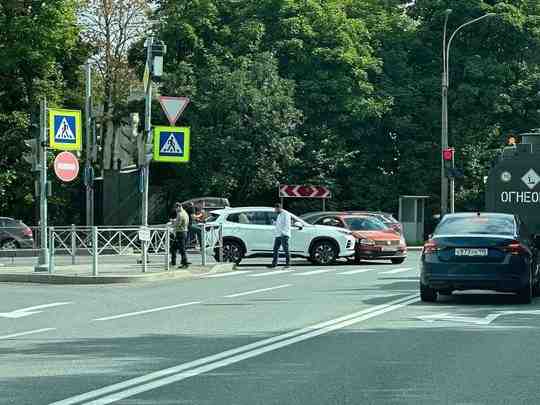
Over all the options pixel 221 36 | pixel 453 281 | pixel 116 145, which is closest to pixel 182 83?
pixel 221 36

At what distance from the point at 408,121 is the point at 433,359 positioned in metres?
42.1

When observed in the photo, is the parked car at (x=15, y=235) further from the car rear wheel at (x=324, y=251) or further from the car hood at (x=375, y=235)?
the car hood at (x=375, y=235)

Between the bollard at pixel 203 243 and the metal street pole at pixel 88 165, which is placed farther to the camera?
the metal street pole at pixel 88 165

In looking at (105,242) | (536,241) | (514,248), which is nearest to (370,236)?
(105,242)

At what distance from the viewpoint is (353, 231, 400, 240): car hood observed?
113 feet

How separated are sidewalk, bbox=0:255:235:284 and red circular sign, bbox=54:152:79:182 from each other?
6.76ft

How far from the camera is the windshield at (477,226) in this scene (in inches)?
750

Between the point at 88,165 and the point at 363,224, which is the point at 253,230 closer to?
the point at 363,224

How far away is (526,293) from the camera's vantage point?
62.2 feet

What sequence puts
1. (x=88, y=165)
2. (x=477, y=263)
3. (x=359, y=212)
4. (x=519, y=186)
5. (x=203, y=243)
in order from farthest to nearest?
(x=88, y=165), (x=359, y=212), (x=203, y=243), (x=519, y=186), (x=477, y=263)

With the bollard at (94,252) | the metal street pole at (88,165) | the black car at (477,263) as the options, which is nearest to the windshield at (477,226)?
the black car at (477,263)

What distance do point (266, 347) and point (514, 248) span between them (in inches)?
287

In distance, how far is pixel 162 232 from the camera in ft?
92.4

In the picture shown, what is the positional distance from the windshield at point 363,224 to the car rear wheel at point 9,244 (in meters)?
11.2
